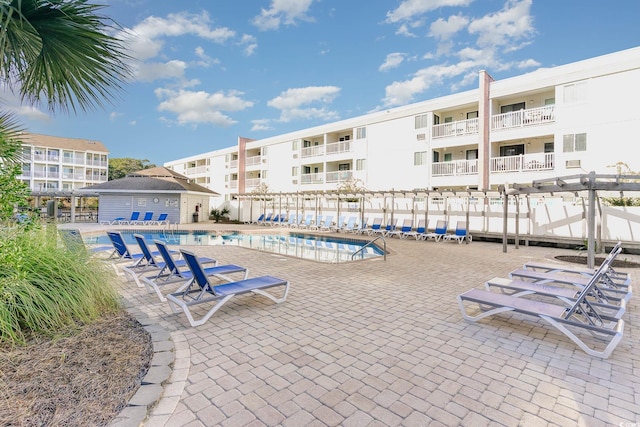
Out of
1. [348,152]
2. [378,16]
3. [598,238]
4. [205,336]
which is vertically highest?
[378,16]

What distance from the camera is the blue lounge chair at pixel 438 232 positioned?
16.2 metres

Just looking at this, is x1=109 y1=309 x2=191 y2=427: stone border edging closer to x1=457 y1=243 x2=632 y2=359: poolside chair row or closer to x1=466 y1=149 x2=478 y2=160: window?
x1=457 y1=243 x2=632 y2=359: poolside chair row

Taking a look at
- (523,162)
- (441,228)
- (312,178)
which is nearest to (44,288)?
(441,228)

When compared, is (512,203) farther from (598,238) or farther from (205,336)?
(205,336)

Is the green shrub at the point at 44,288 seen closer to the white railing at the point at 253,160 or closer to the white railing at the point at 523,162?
the white railing at the point at 523,162

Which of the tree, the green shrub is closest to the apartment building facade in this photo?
the tree

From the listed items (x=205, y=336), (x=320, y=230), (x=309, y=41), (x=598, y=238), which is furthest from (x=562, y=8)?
(x=205, y=336)

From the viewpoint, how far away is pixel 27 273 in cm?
361

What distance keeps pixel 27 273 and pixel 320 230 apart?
1849cm

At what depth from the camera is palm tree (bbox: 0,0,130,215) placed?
3.23 metres

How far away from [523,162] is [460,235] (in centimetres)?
625

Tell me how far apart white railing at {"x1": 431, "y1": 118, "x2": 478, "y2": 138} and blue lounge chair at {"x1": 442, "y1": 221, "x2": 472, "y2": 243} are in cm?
671

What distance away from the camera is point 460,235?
15.7 meters

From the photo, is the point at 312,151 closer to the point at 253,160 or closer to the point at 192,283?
the point at 253,160
